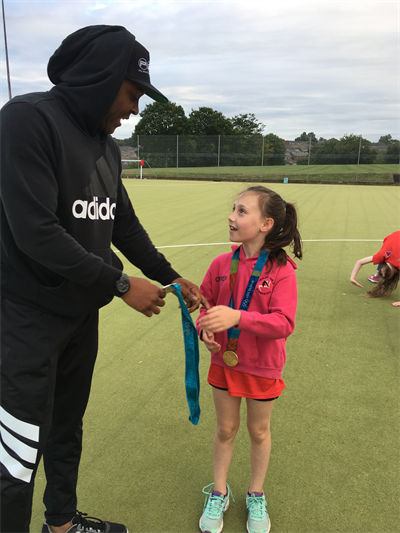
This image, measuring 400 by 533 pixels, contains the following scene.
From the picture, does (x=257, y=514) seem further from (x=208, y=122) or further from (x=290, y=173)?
(x=208, y=122)

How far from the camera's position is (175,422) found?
116 inches

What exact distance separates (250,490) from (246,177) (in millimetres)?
32244

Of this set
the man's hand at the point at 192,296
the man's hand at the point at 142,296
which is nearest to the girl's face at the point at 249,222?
the man's hand at the point at 192,296

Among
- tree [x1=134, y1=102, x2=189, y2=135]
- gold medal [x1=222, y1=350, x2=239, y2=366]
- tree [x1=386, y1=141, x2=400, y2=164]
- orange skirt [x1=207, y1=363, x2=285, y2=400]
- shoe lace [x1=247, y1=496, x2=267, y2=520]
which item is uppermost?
tree [x1=134, y1=102, x2=189, y2=135]

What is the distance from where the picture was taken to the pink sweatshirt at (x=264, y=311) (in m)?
1.89

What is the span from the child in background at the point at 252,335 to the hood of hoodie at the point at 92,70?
0.78 meters

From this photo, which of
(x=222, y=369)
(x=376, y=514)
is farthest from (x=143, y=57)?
(x=376, y=514)

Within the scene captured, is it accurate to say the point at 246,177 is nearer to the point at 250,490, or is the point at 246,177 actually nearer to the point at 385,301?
the point at 385,301

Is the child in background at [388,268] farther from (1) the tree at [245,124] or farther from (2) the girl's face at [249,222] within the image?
(1) the tree at [245,124]

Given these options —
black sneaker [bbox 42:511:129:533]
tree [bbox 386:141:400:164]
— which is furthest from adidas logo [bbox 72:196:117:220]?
tree [bbox 386:141:400:164]

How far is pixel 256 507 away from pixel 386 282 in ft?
13.0

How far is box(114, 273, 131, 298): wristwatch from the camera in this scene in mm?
1626

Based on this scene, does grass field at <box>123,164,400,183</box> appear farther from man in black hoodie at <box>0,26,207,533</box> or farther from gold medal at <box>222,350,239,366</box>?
man in black hoodie at <box>0,26,207,533</box>

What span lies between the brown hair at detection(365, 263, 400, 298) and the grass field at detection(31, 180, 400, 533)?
0.96 ft
